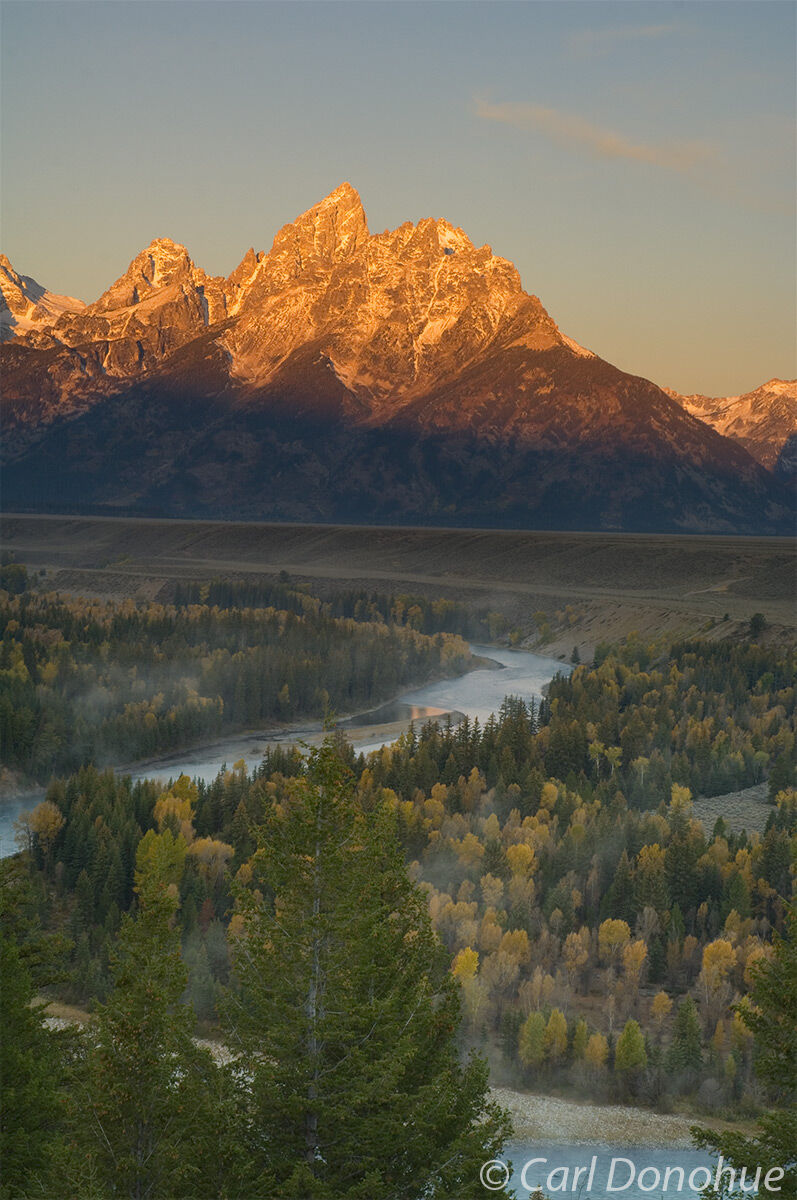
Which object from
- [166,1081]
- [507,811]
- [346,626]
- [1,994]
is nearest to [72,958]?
[507,811]

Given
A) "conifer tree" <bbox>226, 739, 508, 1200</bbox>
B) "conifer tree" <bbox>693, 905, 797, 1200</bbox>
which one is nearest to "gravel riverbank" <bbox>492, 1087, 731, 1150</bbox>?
"conifer tree" <bbox>693, 905, 797, 1200</bbox>

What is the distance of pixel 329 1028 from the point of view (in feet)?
78.5

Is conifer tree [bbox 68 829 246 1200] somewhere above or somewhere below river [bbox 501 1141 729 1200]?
above

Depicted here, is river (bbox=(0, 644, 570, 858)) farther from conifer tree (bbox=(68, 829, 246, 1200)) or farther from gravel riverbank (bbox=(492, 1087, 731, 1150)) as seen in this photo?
conifer tree (bbox=(68, 829, 246, 1200))

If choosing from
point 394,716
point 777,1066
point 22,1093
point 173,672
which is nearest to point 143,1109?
point 22,1093

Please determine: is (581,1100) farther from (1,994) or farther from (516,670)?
(516,670)

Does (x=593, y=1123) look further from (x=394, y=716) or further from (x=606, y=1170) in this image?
(x=394, y=716)

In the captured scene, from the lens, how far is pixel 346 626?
178 m

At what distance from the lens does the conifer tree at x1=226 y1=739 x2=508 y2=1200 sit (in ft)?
78.5

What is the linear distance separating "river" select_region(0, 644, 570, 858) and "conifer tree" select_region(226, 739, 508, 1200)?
67.9 metres

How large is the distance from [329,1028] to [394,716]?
124 metres

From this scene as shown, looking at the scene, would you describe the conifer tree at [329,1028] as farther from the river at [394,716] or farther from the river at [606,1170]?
the river at [394,716]

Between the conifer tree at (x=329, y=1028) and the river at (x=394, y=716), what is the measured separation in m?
67.9

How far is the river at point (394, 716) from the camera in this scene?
117500 mm
